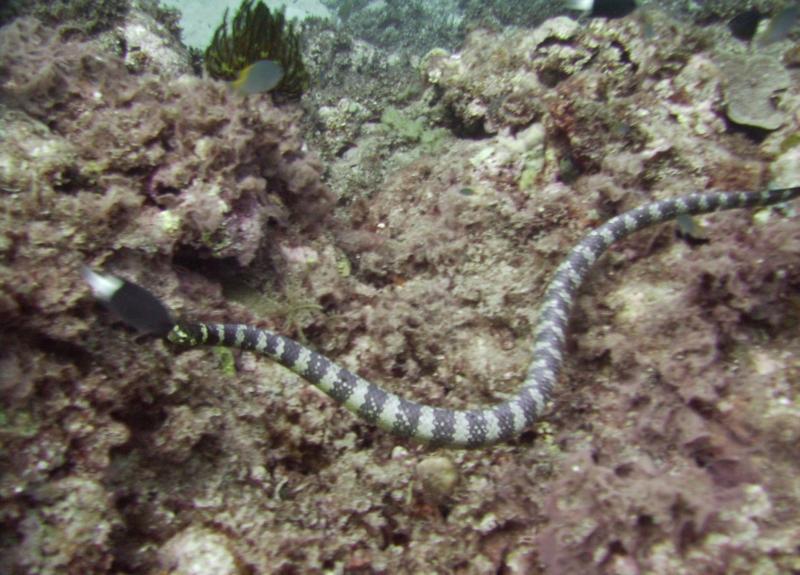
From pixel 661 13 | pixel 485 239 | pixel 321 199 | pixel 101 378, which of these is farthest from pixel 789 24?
pixel 101 378

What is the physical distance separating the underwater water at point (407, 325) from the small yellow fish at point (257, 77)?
0.12 feet

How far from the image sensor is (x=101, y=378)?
2.92 metres

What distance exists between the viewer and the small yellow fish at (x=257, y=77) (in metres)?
4.21

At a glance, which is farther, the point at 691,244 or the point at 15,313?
the point at 691,244

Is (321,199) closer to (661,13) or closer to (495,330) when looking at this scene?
(495,330)

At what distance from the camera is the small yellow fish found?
421 cm

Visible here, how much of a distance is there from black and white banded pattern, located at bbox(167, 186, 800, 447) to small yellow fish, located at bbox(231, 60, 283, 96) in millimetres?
2264

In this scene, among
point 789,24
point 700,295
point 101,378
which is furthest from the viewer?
point 789,24

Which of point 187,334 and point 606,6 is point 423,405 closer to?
point 187,334

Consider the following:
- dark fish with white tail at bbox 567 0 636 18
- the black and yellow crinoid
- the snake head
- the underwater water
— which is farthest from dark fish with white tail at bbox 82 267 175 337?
dark fish with white tail at bbox 567 0 636 18

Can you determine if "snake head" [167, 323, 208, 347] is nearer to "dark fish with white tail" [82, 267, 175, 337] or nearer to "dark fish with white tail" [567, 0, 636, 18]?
"dark fish with white tail" [82, 267, 175, 337]

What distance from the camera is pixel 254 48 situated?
678cm

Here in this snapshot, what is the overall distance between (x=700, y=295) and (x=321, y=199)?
3.89 meters

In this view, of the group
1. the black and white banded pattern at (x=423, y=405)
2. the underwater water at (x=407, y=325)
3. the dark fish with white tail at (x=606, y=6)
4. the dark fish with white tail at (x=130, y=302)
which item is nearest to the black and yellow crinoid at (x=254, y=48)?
the underwater water at (x=407, y=325)
